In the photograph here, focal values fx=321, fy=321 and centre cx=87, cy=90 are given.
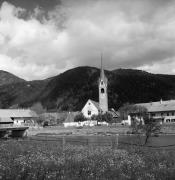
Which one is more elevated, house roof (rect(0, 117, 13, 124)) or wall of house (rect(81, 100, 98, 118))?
wall of house (rect(81, 100, 98, 118))

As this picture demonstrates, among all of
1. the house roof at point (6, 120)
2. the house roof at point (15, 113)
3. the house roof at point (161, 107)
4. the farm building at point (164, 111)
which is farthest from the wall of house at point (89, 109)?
the house roof at point (6, 120)

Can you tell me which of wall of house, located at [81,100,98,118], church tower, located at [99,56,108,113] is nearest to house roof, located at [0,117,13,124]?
wall of house, located at [81,100,98,118]

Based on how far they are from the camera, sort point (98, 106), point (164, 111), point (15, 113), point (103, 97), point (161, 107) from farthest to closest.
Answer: point (103, 97)
point (98, 106)
point (15, 113)
point (161, 107)
point (164, 111)

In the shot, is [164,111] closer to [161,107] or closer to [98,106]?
[161,107]

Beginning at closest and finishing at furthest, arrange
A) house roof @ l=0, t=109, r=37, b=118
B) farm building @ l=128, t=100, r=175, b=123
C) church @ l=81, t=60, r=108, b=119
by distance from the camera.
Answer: farm building @ l=128, t=100, r=175, b=123
house roof @ l=0, t=109, r=37, b=118
church @ l=81, t=60, r=108, b=119

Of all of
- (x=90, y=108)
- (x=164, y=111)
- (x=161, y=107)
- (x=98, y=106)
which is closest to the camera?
(x=164, y=111)

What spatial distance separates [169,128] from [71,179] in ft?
223

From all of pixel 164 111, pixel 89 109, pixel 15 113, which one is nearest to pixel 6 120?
pixel 15 113

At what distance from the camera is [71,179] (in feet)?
40.7

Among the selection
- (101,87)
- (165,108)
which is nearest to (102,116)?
(165,108)

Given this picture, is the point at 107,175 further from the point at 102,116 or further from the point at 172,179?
the point at 102,116

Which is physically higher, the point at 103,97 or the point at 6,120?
the point at 103,97

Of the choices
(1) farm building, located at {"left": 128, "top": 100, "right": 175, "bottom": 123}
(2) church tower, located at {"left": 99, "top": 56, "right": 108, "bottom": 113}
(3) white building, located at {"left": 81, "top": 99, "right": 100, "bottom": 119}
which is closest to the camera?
(1) farm building, located at {"left": 128, "top": 100, "right": 175, "bottom": 123}

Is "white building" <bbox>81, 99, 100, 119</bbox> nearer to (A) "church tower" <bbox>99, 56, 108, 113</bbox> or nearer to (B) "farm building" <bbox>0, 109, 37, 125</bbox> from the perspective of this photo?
(A) "church tower" <bbox>99, 56, 108, 113</bbox>
